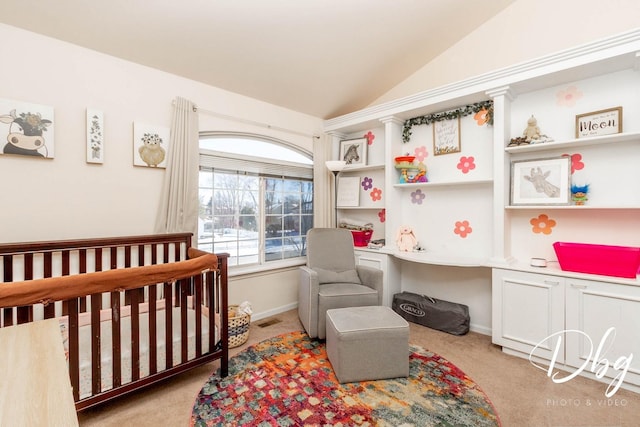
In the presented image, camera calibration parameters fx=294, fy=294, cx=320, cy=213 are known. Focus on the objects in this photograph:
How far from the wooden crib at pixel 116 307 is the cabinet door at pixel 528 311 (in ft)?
7.07

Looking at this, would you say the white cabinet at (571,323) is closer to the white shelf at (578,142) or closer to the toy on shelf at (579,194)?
the toy on shelf at (579,194)

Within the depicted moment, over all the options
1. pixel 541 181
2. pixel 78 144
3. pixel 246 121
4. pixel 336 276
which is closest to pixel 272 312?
pixel 336 276

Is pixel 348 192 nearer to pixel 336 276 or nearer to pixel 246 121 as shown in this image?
pixel 336 276

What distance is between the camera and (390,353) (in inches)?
78.3

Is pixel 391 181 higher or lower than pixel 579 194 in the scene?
higher

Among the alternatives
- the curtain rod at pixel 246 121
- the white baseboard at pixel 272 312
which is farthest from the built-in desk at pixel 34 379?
the white baseboard at pixel 272 312

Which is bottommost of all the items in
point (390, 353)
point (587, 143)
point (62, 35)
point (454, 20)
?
point (390, 353)

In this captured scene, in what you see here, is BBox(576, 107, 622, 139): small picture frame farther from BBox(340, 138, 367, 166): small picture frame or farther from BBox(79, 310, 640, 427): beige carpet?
BBox(340, 138, 367, 166): small picture frame

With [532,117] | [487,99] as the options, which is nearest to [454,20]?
[487,99]

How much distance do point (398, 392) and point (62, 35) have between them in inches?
129

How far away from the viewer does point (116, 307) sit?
158cm

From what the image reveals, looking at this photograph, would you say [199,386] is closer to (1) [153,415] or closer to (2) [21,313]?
(1) [153,415]

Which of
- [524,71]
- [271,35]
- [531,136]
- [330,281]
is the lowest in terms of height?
[330,281]

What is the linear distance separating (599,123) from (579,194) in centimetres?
54
